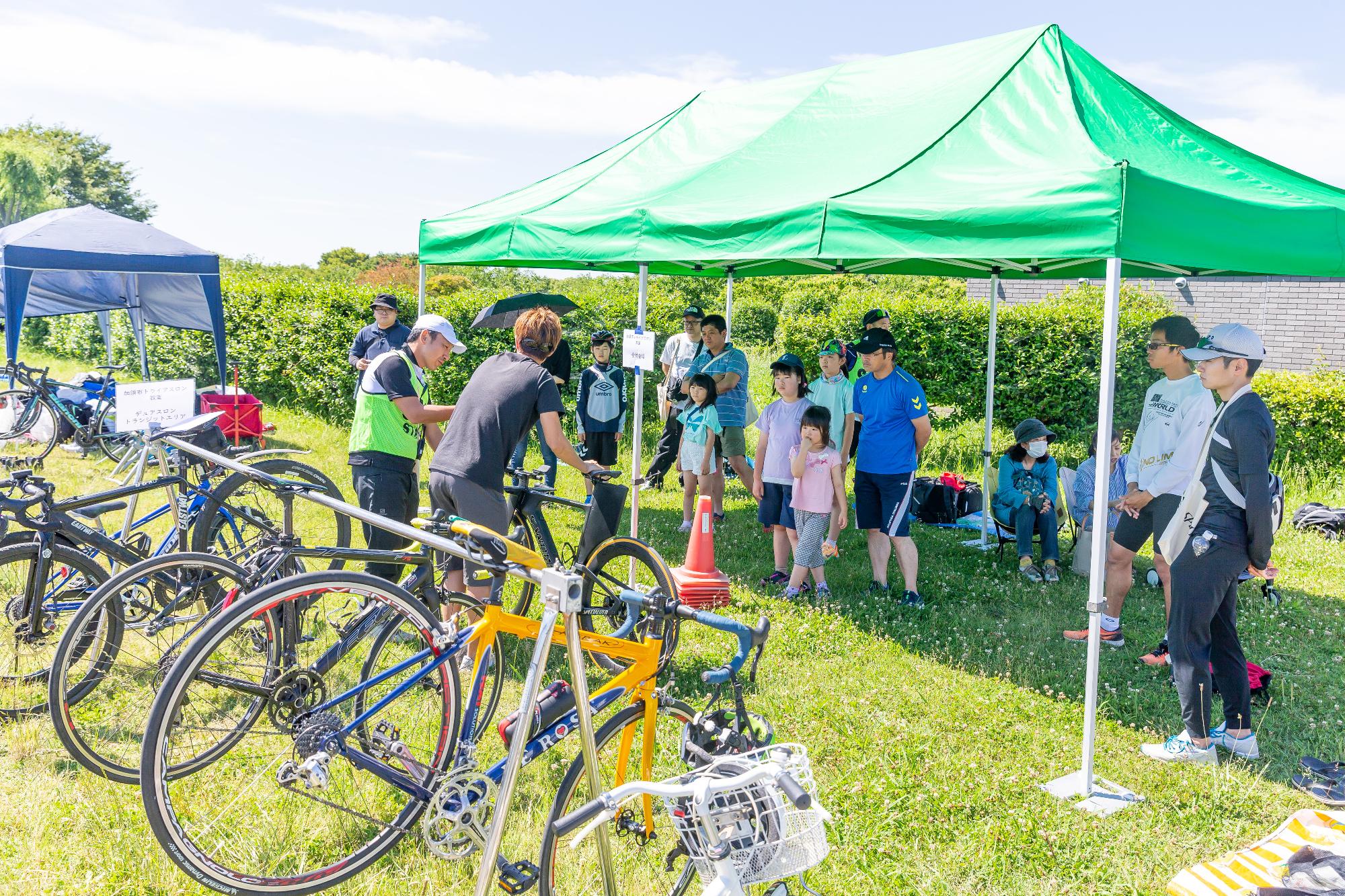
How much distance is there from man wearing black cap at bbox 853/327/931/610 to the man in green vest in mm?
2785

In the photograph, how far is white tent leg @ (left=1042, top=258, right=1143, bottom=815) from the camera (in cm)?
388

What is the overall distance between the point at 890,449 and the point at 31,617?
15.5 feet

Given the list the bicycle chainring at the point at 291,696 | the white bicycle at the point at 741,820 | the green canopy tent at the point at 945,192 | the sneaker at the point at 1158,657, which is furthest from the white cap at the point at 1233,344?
the bicycle chainring at the point at 291,696

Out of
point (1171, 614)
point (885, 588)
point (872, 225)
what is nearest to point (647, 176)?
point (872, 225)

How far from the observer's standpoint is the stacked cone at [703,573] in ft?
20.4

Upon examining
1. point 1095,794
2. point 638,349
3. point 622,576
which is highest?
point 638,349

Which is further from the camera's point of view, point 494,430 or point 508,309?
point 508,309

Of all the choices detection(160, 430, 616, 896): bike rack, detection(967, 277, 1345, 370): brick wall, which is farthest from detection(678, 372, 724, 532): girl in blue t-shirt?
detection(967, 277, 1345, 370): brick wall

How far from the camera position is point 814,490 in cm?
624

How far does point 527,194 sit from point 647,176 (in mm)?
1150

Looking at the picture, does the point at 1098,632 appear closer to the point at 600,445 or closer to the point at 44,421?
the point at 600,445

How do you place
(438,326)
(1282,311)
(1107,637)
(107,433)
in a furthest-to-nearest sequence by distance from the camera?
(1282,311) → (107,433) → (1107,637) → (438,326)

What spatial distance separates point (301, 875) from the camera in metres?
2.83

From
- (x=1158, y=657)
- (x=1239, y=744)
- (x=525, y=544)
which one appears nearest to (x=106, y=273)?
(x=525, y=544)
